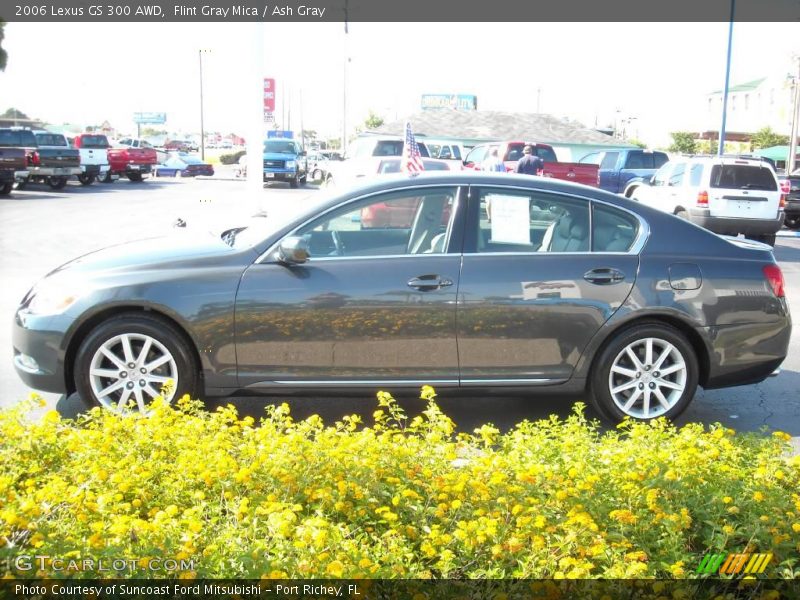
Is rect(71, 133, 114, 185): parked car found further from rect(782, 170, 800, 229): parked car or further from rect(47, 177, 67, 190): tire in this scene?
rect(782, 170, 800, 229): parked car

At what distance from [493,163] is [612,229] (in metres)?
19.7

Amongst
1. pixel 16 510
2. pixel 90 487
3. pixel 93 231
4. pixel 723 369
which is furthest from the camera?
pixel 93 231

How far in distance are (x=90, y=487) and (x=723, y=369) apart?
4155 millimetres

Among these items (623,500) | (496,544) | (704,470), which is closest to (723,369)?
(704,470)

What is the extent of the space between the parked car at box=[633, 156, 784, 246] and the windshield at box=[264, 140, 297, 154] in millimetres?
24316

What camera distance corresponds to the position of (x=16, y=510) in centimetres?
305

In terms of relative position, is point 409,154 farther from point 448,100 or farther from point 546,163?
point 448,100

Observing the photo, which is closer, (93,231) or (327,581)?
(327,581)

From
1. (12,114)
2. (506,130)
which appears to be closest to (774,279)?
(506,130)

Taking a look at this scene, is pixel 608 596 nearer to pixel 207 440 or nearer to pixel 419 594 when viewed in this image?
pixel 419 594

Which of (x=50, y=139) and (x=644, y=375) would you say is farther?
(x=50, y=139)

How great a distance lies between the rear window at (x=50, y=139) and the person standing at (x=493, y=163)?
1519 centimetres

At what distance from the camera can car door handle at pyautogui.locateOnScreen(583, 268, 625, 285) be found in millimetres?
5691

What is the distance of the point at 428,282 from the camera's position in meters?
5.54
